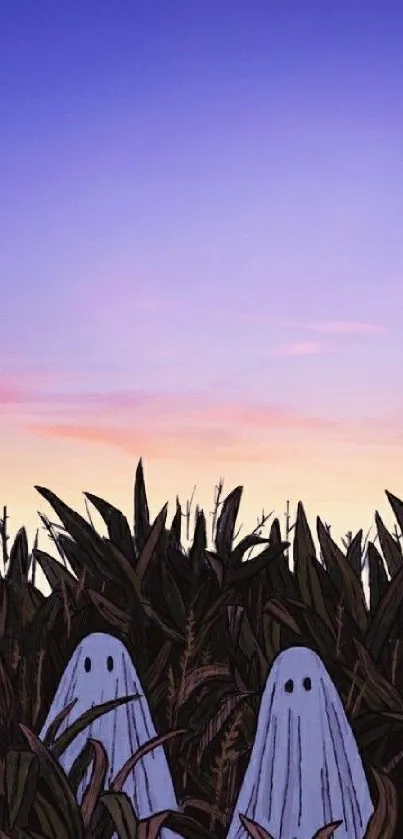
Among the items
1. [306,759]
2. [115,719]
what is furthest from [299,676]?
[115,719]

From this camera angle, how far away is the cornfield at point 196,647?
3689mm

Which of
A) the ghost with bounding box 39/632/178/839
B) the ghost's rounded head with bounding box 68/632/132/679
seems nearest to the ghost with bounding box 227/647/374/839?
the ghost with bounding box 39/632/178/839

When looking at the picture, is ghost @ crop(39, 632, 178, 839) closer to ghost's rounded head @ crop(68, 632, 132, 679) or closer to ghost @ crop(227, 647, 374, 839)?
ghost's rounded head @ crop(68, 632, 132, 679)

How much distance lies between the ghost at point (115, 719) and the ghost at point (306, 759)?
39 centimetres

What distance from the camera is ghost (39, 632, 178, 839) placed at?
12.8 feet

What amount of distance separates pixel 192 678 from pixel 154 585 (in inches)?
14.2

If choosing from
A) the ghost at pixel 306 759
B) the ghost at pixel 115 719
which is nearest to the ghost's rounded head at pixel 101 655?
the ghost at pixel 115 719

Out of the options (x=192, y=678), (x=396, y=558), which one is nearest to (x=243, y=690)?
(x=192, y=678)

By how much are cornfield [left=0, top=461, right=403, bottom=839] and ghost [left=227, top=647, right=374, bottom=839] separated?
63 mm

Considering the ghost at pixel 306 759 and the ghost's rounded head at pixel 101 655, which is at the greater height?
the ghost's rounded head at pixel 101 655

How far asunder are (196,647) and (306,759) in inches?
20.8

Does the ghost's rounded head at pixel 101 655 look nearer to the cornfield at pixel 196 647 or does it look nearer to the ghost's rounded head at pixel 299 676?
the cornfield at pixel 196 647

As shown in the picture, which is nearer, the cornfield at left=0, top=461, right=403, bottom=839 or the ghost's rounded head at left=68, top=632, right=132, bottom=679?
the cornfield at left=0, top=461, right=403, bottom=839

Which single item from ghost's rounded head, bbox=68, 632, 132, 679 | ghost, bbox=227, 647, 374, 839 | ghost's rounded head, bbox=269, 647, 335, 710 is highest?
ghost's rounded head, bbox=68, 632, 132, 679
